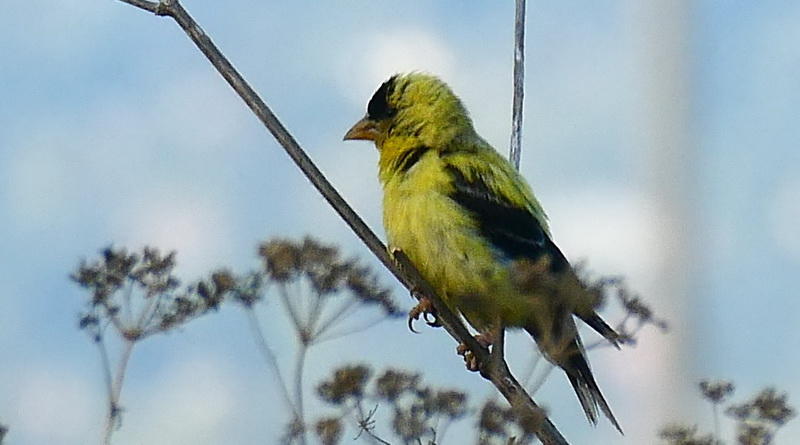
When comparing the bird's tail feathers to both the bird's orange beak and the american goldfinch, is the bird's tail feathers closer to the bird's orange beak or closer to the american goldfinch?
the american goldfinch

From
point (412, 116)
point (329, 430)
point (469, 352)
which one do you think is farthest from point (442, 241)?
point (329, 430)

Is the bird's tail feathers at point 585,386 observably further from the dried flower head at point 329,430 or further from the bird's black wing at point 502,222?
the dried flower head at point 329,430

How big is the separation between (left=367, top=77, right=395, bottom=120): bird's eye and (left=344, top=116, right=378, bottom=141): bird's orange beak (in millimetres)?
23

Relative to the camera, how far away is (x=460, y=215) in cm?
260

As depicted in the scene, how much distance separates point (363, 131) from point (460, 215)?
1.63ft

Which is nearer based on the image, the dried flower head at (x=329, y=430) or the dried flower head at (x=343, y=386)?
the dried flower head at (x=329, y=430)

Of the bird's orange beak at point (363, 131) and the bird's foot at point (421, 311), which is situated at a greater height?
the bird's orange beak at point (363, 131)

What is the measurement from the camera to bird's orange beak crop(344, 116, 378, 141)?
296cm

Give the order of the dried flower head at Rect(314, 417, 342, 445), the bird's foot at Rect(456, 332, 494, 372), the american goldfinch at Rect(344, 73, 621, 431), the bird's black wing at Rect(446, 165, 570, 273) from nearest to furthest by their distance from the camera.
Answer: the dried flower head at Rect(314, 417, 342, 445)
the bird's foot at Rect(456, 332, 494, 372)
the american goldfinch at Rect(344, 73, 621, 431)
the bird's black wing at Rect(446, 165, 570, 273)

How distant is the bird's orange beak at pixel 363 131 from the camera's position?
296cm

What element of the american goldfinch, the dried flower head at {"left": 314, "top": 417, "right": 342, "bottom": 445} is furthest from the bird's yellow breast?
the dried flower head at {"left": 314, "top": 417, "right": 342, "bottom": 445}

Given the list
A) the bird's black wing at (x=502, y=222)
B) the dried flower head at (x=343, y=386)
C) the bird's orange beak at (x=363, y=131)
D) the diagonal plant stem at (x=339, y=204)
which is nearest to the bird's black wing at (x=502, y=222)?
the bird's black wing at (x=502, y=222)

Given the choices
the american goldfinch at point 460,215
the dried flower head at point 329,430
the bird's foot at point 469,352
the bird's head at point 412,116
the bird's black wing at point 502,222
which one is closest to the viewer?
the dried flower head at point 329,430

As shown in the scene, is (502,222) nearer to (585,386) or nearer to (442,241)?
(442,241)
